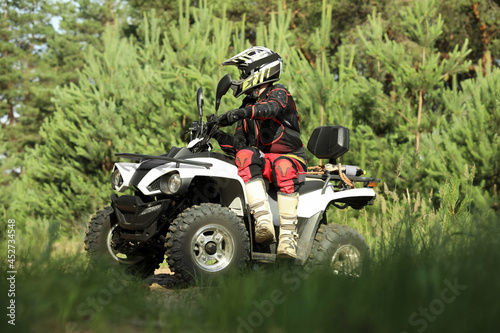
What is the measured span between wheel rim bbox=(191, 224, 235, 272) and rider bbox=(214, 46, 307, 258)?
12.3 inches

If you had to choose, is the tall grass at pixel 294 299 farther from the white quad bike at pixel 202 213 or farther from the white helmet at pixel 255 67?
the white helmet at pixel 255 67

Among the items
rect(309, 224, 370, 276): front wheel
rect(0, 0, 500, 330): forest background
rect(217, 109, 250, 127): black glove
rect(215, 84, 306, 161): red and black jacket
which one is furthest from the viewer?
rect(0, 0, 500, 330): forest background

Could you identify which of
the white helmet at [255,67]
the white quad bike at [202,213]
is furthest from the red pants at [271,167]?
the white helmet at [255,67]

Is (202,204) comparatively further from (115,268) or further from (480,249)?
(480,249)

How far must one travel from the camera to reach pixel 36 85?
118ft

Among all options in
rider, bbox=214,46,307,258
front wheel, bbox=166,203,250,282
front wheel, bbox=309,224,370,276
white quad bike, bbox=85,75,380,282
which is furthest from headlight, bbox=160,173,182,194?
front wheel, bbox=309,224,370,276

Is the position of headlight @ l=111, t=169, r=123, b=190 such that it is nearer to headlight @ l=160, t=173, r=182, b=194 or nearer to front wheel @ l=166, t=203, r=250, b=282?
headlight @ l=160, t=173, r=182, b=194

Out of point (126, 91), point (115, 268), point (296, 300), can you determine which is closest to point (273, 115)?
point (115, 268)

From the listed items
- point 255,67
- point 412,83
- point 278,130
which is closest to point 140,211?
point 278,130

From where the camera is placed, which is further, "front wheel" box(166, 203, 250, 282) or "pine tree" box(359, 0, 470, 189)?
"pine tree" box(359, 0, 470, 189)

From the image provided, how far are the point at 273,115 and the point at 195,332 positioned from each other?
262 cm

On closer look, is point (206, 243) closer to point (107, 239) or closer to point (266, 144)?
point (107, 239)

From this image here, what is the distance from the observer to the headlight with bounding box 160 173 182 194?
14.6 feet

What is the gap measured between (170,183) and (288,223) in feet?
3.38
